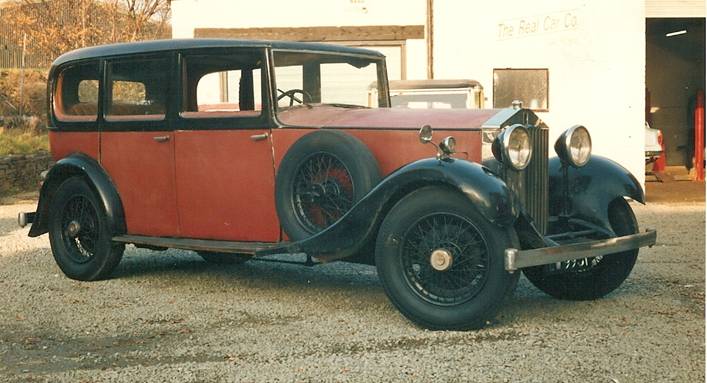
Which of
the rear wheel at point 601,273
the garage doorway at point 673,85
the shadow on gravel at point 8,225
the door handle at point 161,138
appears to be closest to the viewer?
the rear wheel at point 601,273

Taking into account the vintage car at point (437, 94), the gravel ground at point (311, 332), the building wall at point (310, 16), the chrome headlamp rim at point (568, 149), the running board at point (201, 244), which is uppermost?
the building wall at point (310, 16)

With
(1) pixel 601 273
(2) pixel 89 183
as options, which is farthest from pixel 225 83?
(1) pixel 601 273

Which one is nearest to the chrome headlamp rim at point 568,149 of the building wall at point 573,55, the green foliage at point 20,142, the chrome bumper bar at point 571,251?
A: the chrome bumper bar at point 571,251

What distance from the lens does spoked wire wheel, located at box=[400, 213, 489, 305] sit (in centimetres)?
543

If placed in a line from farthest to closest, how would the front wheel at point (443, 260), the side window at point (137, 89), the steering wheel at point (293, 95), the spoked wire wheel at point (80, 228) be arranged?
1. the spoked wire wheel at point (80, 228)
2. the side window at point (137, 89)
3. the steering wheel at point (293, 95)
4. the front wheel at point (443, 260)

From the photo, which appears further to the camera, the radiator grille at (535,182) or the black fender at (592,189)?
the black fender at (592,189)

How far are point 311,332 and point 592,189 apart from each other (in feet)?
6.77

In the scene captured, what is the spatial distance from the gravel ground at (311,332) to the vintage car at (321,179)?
31 cm

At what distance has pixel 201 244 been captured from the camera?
6.73 m

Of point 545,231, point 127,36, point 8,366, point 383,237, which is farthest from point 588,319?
point 127,36

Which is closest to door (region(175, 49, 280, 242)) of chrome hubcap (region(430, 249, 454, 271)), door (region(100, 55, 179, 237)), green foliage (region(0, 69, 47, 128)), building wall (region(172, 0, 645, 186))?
door (region(100, 55, 179, 237))

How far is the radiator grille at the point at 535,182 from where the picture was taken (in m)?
5.97

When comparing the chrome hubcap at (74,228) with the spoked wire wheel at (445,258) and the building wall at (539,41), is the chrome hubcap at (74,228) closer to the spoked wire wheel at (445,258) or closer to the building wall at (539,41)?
the spoked wire wheel at (445,258)

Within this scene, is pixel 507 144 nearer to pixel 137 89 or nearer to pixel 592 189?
pixel 592 189
